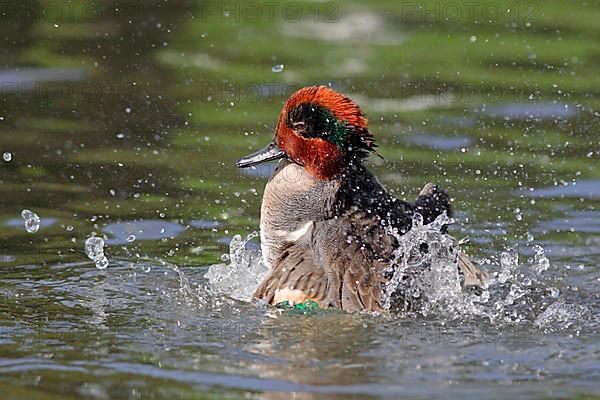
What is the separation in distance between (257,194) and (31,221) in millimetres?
1998

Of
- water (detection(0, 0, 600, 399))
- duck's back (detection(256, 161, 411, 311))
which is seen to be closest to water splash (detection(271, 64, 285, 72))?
water (detection(0, 0, 600, 399))

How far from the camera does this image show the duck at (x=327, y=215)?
7480 mm

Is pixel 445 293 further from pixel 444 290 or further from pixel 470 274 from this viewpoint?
pixel 470 274

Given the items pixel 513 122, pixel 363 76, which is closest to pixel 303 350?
pixel 513 122

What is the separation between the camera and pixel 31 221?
31.0 feet

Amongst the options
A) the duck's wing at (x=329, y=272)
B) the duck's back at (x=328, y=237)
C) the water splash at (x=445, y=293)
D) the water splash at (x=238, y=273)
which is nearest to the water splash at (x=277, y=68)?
the water splash at (x=238, y=273)

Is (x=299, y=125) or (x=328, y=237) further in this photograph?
(x=299, y=125)

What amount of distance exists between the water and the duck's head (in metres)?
0.73

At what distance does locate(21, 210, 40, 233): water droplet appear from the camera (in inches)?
370

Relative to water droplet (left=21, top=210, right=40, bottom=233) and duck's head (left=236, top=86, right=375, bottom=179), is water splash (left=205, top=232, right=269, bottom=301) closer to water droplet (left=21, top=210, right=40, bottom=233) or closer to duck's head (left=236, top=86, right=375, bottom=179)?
duck's head (left=236, top=86, right=375, bottom=179)

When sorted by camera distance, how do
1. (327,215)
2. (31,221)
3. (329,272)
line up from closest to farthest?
(329,272), (327,215), (31,221)

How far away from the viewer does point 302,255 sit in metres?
7.70

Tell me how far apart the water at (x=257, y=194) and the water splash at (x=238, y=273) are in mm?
18

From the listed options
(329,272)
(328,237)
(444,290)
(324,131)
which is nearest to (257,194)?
(324,131)
